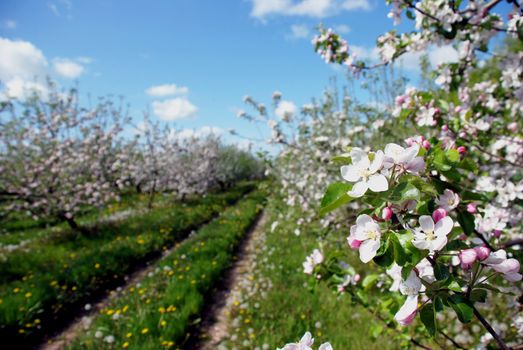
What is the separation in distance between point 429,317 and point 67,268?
20.7 feet

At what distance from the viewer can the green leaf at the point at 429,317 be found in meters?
0.86

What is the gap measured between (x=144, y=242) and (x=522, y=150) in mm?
6610

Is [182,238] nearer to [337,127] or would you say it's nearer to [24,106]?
[337,127]

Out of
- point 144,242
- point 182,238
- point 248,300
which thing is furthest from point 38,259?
point 248,300

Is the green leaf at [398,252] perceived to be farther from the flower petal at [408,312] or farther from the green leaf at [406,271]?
the flower petal at [408,312]

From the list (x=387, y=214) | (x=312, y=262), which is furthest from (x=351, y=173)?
(x=312, y=262)

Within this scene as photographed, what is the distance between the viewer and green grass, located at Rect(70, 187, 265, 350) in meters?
3.60

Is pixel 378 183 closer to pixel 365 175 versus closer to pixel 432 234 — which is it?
pixel 365 175

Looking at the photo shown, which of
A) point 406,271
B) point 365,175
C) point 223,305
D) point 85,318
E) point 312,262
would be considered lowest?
point 223,305

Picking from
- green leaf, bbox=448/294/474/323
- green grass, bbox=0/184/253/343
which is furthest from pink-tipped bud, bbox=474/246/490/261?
green grass, bbox=0/184/253/343

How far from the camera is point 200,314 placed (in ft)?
14.3

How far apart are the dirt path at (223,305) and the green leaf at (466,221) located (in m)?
3.11

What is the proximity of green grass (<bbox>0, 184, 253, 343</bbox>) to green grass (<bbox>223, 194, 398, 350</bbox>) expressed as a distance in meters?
2.36

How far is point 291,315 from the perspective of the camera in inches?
155
